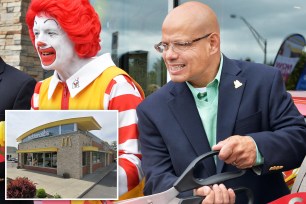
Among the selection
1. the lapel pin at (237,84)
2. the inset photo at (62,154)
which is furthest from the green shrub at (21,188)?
the lapel pin at (237,84)

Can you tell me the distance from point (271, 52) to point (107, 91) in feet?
12.8

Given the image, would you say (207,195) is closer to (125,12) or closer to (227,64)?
(227,64)

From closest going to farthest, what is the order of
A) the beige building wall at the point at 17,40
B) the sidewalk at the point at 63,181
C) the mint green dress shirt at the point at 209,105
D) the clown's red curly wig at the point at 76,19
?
the mint green dress shirt at the point at 209,105
the sidewalk at the point at 63,181
the clown's red curly wig at the point at 76,19
the beige building wall at the point at 17,40

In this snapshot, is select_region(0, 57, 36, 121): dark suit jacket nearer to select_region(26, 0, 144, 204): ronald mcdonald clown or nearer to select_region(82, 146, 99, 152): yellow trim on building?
select_region(26, 0, 144, 204): ronald mcdonald clown

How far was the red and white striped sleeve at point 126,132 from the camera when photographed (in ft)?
6.40

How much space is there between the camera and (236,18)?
227 inches

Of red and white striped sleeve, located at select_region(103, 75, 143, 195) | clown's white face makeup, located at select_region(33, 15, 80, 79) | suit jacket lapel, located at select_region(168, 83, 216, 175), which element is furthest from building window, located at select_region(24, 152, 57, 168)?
suit jacket lapel, located at select_region(168, 83, 216, 175)

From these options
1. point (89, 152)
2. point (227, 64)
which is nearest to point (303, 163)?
point (227, 64)

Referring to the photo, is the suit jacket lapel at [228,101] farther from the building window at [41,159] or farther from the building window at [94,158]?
the building window at [41,159]

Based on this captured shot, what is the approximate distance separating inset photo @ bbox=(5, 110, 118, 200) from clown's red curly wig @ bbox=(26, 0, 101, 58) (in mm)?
295

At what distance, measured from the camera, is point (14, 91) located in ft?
7.98

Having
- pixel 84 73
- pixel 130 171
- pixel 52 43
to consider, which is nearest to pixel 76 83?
pixel 84 73

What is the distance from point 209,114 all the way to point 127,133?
0.30 m

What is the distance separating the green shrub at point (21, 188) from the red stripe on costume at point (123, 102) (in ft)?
1.25
